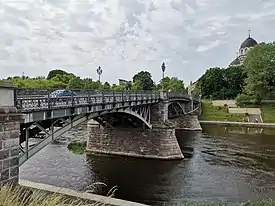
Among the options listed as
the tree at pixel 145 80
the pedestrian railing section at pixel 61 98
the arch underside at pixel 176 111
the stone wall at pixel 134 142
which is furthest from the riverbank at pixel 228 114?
the pedestrian railing section at pixel 61 98

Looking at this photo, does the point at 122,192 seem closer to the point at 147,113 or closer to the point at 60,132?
the point at 60,132

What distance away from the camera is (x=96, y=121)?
3050 cm

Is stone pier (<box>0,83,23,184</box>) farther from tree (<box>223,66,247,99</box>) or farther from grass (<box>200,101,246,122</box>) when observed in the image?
tree (<box>223,66,247,99</box>)

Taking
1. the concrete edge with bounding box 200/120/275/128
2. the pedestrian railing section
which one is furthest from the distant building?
the pedestrian railing section

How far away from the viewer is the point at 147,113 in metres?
31.7

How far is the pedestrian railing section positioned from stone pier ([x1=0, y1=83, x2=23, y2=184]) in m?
0.87

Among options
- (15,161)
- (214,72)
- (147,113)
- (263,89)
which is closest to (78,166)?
(147,113)

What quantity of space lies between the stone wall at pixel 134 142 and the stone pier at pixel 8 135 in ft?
64.6

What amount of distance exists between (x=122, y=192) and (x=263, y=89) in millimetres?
60121

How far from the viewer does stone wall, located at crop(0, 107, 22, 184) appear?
9.10 meters

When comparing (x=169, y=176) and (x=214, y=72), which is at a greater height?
(x=214, y=72)

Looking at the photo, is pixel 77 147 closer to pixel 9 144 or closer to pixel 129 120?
pixel 129 120

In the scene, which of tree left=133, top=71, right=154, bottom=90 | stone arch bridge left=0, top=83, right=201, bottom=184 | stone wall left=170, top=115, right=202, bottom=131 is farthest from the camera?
tree left=133, top=71, right=154, bottom=90

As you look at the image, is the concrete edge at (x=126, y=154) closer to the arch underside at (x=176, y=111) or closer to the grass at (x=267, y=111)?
the arch underside at (x=176, y=111)
